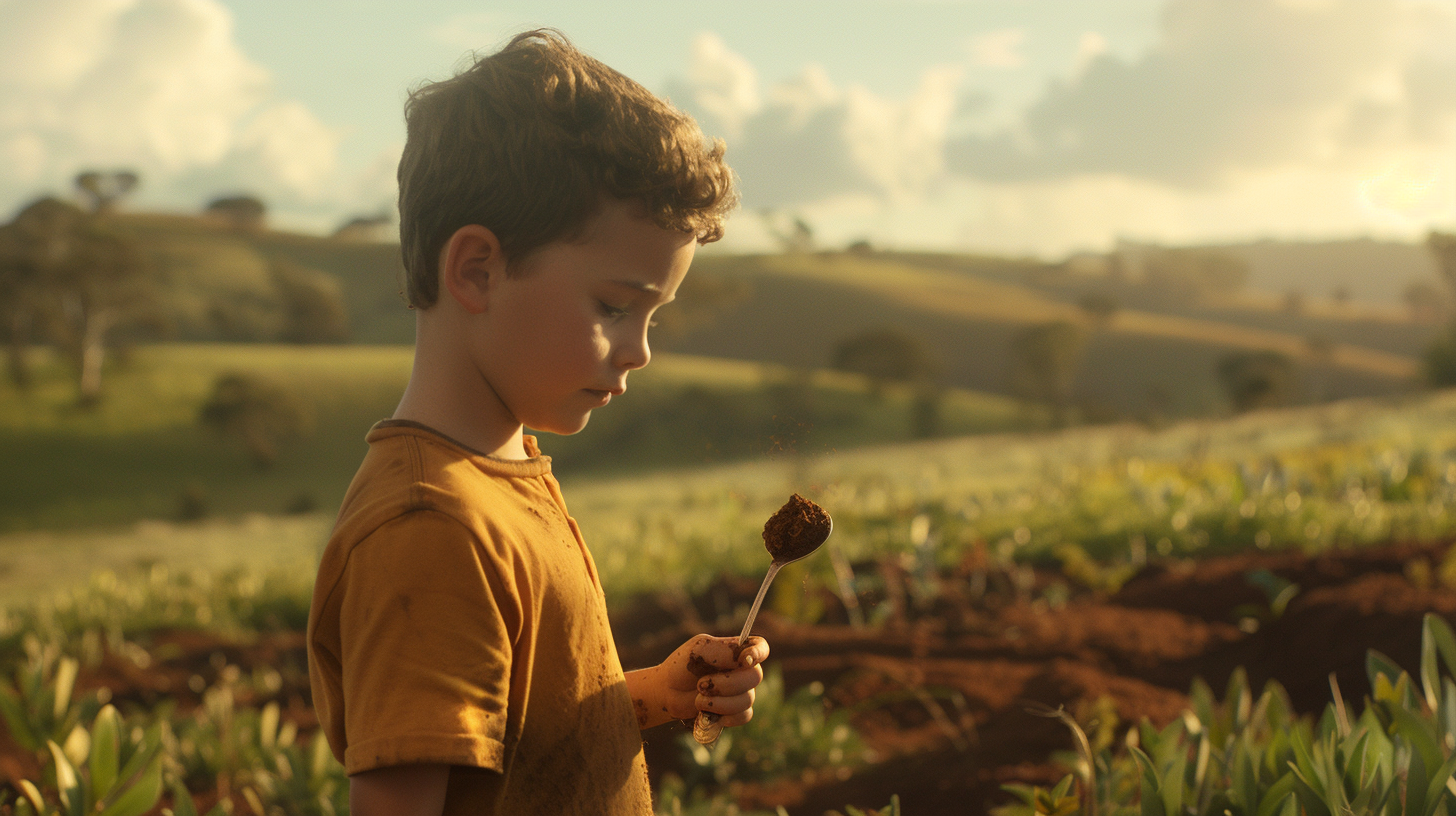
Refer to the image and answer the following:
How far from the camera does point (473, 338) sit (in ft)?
4.99

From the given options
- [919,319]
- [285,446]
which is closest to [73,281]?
[285,446]

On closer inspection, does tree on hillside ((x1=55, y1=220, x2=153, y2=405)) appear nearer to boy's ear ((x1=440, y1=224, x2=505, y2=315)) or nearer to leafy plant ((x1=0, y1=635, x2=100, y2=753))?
leafy plant ((x1=0, y1=635, x2=100, y2=753))

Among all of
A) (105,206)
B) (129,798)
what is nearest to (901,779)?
(129,798)

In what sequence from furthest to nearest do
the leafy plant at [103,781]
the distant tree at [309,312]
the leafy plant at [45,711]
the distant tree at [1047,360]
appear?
the distant tree at [309,312] → the distant tree at [1047,360] → the leafy plant at [45,711] → the leafy plant at [103,781]

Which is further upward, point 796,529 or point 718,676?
point 796,529

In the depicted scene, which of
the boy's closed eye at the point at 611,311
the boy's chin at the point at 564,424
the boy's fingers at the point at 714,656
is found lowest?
the boy's fingers at the point at 714,656

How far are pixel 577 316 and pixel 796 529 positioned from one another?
45cm

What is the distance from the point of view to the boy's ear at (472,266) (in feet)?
4.82

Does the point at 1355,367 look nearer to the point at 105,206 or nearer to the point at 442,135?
the point at 442,135

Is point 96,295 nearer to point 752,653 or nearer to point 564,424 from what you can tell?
point 564,424

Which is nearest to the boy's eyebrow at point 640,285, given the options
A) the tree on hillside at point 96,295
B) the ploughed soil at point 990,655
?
the ploughed soil at point 990,655

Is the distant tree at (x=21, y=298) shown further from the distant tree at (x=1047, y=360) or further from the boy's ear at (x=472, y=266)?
the boy's ear at (x=472, y=266)

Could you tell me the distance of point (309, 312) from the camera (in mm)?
66688

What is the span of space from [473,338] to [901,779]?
2084mm
